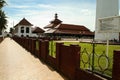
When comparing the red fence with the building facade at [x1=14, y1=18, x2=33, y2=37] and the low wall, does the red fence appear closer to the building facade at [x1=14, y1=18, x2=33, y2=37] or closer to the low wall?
the low wall

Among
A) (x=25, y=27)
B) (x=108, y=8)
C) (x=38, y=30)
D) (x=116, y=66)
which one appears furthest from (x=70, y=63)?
(x=25, y=27)

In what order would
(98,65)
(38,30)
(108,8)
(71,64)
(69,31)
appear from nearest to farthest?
1. (71,64)
2. (98,65)
3. (108,8)
4. (69,31)
5. (38,30)

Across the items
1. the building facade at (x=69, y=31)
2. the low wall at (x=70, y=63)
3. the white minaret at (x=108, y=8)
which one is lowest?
the low wall at (x=70, y=63)

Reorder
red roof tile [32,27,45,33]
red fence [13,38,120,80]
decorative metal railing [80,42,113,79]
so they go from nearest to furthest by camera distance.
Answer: red fence [13,38,120,80] → decorative metal railing [80,42,113,79] → red roof tile [32,27,45,33]

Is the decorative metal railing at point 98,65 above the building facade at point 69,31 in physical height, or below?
below

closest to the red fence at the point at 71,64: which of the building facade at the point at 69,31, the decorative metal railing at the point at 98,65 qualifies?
the decorative metal railing at the point at 98,65

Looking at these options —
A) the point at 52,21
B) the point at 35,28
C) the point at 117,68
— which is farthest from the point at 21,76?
the point at 35,28

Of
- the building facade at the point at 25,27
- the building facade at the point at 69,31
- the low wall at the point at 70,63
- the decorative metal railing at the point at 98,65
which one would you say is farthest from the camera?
the building facade at the point at 25,27

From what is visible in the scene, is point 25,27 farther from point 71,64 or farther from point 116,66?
point 116,66

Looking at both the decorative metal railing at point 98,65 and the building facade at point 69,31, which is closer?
the decorative metal railing at point 98,65

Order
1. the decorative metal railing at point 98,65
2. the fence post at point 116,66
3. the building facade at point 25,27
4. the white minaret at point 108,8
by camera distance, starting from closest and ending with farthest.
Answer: the fence post at point 116,66 → the decorative metal railing at point 98,65 → the white minaret at point 108,8 → the building facade at point 25,27

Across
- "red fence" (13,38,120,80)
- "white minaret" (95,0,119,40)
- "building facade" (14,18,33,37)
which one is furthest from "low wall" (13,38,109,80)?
"building facade" (14,18,33,37)

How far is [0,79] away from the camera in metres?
8.85

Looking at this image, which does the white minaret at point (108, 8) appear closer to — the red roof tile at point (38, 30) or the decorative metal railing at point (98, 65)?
the decorative metal railing at point (98, 65)
